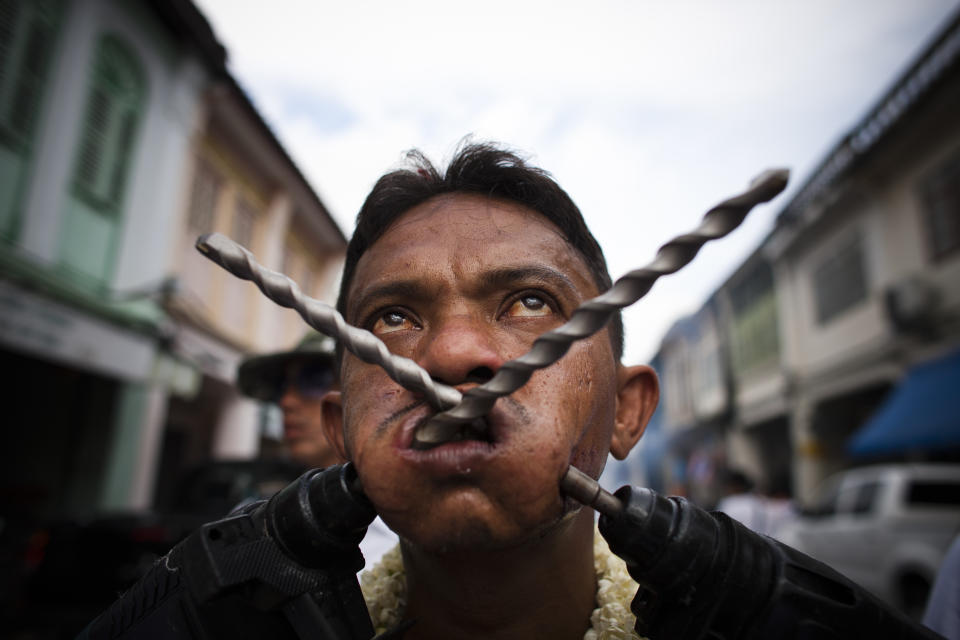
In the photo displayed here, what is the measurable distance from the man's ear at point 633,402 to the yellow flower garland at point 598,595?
0.89ft

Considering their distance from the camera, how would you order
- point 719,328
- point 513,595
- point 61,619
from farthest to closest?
point 719,328
point 61,619
point 513,595

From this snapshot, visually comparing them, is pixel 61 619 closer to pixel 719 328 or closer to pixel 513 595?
pixel 513 595

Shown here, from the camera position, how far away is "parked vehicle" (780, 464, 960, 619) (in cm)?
749

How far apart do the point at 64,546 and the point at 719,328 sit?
2488cm

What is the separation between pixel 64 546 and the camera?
6.12 meters

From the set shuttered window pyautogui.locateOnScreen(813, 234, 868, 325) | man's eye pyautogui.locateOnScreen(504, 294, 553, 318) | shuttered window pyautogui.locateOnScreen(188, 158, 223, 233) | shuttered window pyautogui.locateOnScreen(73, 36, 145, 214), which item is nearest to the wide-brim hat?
man's eye pyautogui.locateOnScreen(504, 294, 553, 318)

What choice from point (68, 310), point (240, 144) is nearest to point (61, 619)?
point (68, 310)

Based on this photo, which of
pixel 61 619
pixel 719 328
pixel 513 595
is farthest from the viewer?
pixel 719 328

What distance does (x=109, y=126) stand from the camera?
31.7 feet

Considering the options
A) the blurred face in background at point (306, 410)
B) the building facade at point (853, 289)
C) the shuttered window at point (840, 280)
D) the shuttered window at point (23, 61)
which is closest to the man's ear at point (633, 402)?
the blurred face in background at point (306, 410)

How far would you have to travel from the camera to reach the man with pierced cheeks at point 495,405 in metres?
1.08

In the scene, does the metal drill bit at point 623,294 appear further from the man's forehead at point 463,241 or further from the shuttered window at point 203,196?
the shuttered window at point 203,196

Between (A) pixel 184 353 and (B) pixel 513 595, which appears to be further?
(A) pixel 184 353

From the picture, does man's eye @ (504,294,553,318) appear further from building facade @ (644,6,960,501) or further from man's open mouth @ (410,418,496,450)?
building facade @ (644,6,960,501)
